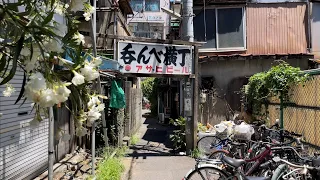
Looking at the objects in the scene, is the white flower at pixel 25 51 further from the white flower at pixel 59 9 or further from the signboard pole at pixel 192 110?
the signboard pole at pixel 192 110

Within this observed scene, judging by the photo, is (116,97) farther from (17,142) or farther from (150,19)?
(150,19)

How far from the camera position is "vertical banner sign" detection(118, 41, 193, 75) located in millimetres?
9945

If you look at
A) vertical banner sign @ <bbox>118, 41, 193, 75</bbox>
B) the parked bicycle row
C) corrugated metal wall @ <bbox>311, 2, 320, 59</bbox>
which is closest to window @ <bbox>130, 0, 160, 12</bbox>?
corrugated metal wall @ <bbox>311, 2, 320, 59</bbox>

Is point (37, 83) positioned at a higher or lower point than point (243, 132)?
higher

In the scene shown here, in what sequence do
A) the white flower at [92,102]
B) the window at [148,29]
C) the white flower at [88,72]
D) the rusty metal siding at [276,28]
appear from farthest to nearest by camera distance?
the window at [148,29] < the rusty metal siding at [276,28] < the white flower at [92,102] < the white flower at [88,72]

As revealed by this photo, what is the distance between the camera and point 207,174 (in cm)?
568

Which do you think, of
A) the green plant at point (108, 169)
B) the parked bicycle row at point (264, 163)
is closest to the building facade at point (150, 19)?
the green plant at point (108, 169)

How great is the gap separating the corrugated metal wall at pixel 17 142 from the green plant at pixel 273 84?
19.9 feet

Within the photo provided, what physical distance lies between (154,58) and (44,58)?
27.6 feet

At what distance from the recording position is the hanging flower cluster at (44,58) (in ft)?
5.41

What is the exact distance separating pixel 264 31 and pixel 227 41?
1.83 m

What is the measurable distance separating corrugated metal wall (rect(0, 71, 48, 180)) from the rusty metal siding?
10732 millimetres

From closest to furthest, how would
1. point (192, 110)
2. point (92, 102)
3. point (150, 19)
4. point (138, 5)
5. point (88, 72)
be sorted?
point (88, 72)
point (92, 102)
point (192, 110)
point (150, 19)
point (138, 5)

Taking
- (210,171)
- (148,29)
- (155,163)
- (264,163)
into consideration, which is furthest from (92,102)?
(148,29)
